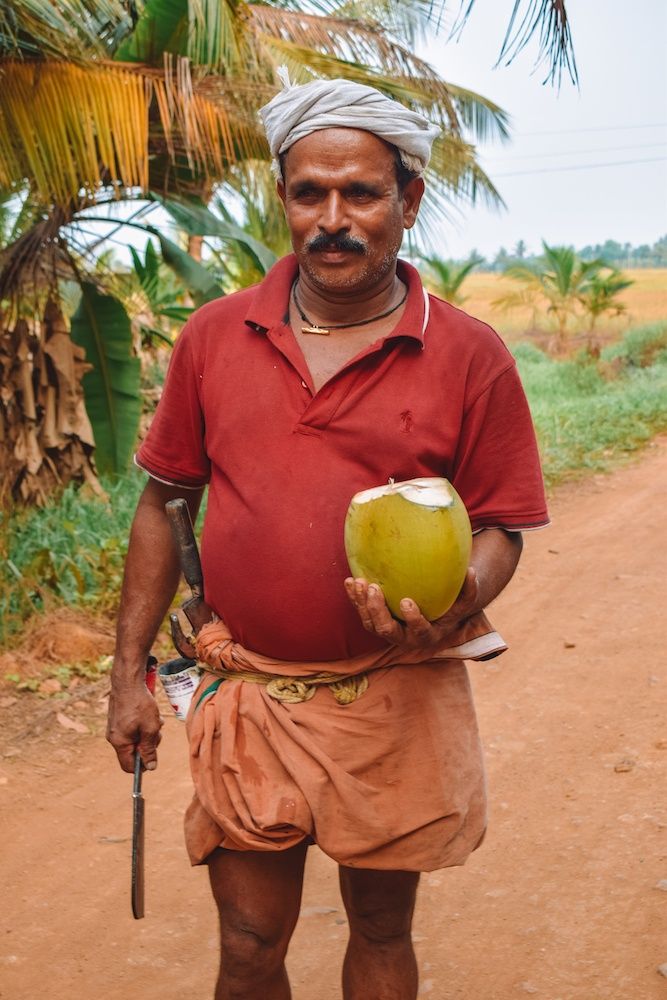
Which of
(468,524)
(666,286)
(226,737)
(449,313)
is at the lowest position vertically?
(666,286)

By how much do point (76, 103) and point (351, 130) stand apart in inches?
146

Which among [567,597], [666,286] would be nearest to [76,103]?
[567,597]

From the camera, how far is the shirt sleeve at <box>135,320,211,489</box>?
2.17m

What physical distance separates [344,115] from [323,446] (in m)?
0.59

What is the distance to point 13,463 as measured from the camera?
22.1 ft

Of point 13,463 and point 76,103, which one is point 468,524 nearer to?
point 76,103

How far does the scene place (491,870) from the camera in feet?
11.6

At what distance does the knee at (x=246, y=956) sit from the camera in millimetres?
2131

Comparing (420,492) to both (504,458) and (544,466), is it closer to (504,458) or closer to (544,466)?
(504,458)

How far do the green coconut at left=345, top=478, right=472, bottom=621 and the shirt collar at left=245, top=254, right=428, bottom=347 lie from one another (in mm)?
314

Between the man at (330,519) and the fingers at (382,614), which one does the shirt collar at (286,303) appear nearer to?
the man at (330,519)

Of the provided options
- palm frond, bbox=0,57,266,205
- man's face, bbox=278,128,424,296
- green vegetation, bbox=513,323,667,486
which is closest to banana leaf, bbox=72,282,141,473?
palm frond, bbox=0,57,266,205

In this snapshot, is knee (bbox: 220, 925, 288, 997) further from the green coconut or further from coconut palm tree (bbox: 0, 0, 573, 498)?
coconut palm tree (bbox: 0, 0, 573, 498)

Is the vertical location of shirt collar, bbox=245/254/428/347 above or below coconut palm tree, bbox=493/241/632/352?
above
